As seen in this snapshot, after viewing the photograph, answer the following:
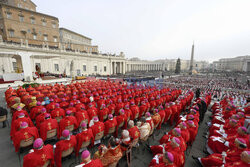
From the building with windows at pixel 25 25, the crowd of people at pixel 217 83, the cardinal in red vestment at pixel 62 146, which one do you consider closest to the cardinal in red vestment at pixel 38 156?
the cardinal in red vestment at pixel 62 146

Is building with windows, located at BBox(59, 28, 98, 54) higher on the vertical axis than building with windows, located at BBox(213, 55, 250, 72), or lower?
higher

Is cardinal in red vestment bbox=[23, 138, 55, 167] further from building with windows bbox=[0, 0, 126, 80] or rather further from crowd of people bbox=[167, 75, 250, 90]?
crowd of people bbox=[167, 75, 250, 90]

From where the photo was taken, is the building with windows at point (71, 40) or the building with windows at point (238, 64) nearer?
the building with windows at point (71, 40)

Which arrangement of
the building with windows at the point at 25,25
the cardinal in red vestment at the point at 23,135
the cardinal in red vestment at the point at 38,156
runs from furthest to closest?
the building with windows at the point at 25,25, the cardinal in red vestment at the point at 23,135, the cardinal in red vestment at the point at 38,156

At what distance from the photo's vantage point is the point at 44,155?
264 centimetres

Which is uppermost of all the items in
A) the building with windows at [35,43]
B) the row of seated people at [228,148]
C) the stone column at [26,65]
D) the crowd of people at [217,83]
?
the building with windows at [35,43]

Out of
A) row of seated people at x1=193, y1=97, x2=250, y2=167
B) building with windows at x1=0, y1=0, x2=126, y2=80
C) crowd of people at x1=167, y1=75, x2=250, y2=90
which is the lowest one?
crowd of people at x1=167, y1=75, x2=250, y2=90

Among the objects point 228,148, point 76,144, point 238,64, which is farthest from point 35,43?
point 238,64

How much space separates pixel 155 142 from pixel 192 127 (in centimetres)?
183

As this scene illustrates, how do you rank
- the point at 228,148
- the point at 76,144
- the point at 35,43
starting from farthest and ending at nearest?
the point at 35,43, the point at 228,148, the point at 76,144

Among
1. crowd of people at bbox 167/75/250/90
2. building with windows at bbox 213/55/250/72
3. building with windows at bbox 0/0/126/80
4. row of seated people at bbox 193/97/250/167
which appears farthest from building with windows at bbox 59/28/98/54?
building with windows at bbox 213/55/250/72

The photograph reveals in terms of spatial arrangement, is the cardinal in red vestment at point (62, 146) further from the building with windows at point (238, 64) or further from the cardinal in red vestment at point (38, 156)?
the building with windows at point (238, 64)

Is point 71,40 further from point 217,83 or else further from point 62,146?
point 217,83

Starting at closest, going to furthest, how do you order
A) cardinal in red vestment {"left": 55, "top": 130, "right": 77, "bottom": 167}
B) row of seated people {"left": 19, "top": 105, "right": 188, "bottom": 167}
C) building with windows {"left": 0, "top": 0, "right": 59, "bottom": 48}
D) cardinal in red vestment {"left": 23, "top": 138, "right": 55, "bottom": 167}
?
cardinal in red vestment {"left": 23, "top": 138, "right": 55, "bottom": 167}
row of seated people {"left": 19, "top": 105, "right": 188, "bottom": 167}
cardinal in red vestment {"left": 55, "top": 130, "right": 77, "bottom": 167}
building with windows {"left": 0, "top": 0, "right": 59, "bottom": 48}
